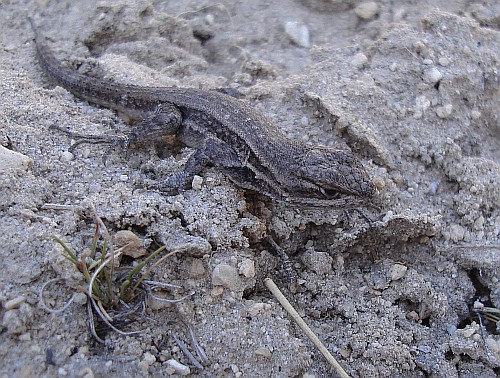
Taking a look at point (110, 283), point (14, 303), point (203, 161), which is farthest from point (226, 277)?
point (14, 303)

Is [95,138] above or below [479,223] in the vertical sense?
above

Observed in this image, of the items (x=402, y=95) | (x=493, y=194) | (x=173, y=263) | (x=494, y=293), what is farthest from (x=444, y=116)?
(x=173, y=263)

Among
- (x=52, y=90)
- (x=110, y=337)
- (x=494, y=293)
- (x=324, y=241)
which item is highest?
(x=52, y=90)

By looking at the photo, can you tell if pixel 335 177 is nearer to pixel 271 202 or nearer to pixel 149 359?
pixel 271 202

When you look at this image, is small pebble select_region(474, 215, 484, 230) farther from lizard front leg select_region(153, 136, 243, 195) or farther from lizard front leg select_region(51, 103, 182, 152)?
lizard front leg select_region(51, 103, 182, 152)

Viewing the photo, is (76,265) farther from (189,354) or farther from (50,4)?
(50,4)

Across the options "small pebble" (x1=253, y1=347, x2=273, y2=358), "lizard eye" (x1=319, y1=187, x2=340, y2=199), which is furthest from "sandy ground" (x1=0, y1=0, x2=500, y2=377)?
"lizard eye" (x1=319, y1=187, x2=340, y2=199)

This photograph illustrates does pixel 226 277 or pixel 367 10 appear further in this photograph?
pixel 367 10
